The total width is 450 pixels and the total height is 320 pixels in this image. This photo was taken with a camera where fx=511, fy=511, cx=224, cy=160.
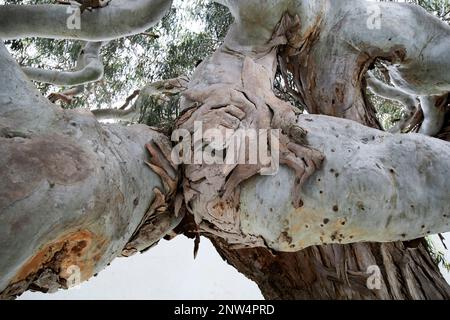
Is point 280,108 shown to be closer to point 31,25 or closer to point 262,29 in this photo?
point 262,29

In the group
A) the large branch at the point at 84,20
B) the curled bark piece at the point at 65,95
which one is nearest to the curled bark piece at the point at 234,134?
the large branch at the point at 84,20

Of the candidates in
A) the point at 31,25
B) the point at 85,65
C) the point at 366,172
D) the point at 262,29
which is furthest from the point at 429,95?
the point at 85,65

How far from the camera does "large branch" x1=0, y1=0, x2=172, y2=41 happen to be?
196cm

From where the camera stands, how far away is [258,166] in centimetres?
133

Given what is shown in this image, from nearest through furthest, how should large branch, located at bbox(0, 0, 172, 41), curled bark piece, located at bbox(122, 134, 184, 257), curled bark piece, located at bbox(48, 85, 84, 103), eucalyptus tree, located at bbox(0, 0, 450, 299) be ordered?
eucalyptus tree, located at bbox(0, 0, 450, 299) < curled bark piece, located at bbox(122, 134, 184, 257) < large branch, located at bbox(0, 0, 172, 41) < curled bark piece, located at bbox(48, 85, 84, 103)

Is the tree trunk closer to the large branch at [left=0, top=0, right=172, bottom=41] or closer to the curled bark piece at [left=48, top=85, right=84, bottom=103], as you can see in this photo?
the large branch at [left=0, top=0, right=172, bottom=41]

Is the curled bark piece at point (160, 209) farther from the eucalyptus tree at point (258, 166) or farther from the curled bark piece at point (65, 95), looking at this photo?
the curled bark piece at point (65, 95)

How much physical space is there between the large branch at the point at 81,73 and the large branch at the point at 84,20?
96 centimetres

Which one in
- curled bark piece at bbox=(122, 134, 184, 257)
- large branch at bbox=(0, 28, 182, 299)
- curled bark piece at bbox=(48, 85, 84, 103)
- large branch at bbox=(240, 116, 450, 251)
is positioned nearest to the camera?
large branch at bbox=(0, 28, 182, 299)

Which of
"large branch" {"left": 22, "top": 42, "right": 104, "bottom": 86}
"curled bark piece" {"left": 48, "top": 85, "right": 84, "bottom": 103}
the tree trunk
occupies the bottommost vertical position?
"curled bark piece" {"left": 48, "top": 85, "right": 84, "bottom": 103}

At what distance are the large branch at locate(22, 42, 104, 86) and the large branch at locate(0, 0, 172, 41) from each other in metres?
0.96

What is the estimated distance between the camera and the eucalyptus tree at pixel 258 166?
3.67 ft

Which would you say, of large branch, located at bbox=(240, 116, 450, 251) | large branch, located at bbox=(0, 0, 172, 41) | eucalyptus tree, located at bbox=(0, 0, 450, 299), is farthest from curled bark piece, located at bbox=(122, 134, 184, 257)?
large branch, located at bbox=(0, 0, 172, 41)
